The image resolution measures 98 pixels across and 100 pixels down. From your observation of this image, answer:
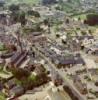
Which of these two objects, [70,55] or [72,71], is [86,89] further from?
[70,55]

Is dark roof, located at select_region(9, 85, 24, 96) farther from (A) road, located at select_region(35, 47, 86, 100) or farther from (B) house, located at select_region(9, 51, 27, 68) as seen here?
(B) house, located at select_region(9, 51, 27, 68)

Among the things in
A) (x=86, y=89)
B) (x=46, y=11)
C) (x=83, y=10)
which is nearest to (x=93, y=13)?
(x=83, y=10)

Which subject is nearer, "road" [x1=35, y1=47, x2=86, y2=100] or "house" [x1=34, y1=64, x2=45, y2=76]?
"road" [x1=35, y1=47, x2=86, y2=100]

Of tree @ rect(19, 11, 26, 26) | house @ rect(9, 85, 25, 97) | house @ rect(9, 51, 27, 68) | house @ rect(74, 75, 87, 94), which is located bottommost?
house @ rect(9, 85, 25, 97)

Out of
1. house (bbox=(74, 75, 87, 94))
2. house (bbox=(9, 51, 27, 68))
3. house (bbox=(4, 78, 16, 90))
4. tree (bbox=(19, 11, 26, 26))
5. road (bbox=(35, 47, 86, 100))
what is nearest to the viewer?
road (bbox=(35, 47, 86, 100))

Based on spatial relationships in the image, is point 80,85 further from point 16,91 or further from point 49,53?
point 49,53

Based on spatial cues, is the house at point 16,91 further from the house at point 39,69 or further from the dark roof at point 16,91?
the house at point 39,69

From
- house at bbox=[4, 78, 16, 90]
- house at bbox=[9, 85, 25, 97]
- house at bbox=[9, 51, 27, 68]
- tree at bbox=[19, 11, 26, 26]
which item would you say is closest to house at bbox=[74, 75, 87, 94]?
house at bbox=[9, 85, 25, 97]

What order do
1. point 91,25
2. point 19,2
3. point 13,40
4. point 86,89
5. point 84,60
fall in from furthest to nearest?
point 19,2 → point 91,25 → point 13,40 → point 84,60 → point 86,89
